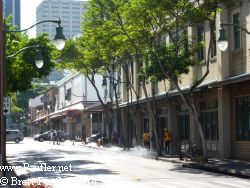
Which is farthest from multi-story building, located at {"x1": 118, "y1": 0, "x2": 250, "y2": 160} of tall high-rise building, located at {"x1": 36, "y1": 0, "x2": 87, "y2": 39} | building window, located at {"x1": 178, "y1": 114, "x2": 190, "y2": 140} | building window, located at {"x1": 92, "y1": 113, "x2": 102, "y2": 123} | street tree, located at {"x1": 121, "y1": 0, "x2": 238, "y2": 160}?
tall high-rise building, located at {"x1": 36, "y1": 0, "x2": 87, "y2": 39}

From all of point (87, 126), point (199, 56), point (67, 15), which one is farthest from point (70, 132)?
point (67, 15)

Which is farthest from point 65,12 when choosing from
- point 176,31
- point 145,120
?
point 176,31

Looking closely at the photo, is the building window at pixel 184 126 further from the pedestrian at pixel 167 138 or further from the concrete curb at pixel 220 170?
the concrete curb at pixel 220 170

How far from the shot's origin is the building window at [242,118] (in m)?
27.7

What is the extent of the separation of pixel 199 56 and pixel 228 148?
23.6 ft

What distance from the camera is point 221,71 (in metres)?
29.8

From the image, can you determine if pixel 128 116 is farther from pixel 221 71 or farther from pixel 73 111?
pixel 73 111

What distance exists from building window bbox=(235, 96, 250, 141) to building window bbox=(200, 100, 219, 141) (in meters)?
2.37

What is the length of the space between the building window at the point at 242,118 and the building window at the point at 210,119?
2.37m

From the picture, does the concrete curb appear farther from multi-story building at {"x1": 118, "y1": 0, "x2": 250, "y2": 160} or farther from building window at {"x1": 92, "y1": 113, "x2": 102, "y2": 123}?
building window at {"x1": 92, "y1": 113, "x2": 102, "y2": 123}

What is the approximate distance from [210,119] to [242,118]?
407 cm

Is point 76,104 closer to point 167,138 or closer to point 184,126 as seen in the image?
point 184,126

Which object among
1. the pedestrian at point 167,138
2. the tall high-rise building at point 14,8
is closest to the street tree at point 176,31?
the pedestrian at point 167,138

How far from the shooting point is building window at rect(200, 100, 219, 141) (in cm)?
3145
